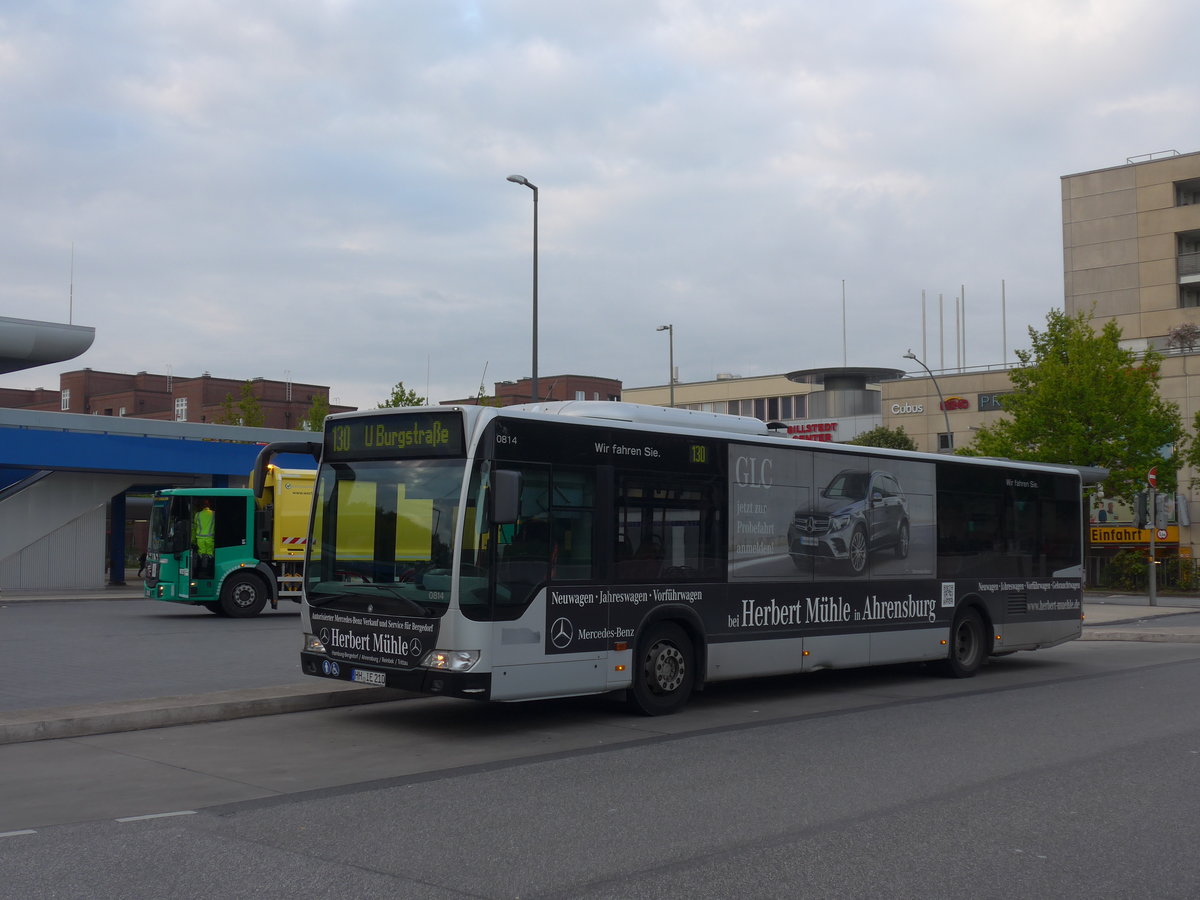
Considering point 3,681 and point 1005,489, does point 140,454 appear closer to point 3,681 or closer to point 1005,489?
point 3,681

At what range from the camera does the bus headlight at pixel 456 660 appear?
32.6 ft

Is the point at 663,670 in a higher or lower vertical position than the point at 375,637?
lower

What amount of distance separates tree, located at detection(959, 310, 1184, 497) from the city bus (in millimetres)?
31153

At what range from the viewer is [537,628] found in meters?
10.5

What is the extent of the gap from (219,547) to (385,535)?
54.6 feet

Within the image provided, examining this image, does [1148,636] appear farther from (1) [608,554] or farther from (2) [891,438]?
(2) [891,438]

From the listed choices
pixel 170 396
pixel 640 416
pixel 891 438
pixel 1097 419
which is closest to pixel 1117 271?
pixel 891 438

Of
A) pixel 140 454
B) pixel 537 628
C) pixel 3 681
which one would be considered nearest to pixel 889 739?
pixel 537 628

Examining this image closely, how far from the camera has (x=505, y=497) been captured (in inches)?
392

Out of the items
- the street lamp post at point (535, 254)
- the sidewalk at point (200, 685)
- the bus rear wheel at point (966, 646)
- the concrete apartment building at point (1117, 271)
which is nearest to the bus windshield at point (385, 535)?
the sidewalk at point (200, 685)

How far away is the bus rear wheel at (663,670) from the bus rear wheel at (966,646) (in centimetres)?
506

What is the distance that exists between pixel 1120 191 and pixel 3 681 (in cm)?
6064

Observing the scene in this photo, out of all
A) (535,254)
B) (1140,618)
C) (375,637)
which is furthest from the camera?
(1140,618)

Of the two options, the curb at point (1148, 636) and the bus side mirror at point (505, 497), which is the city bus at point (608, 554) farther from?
the curb at point (1148, 636)
